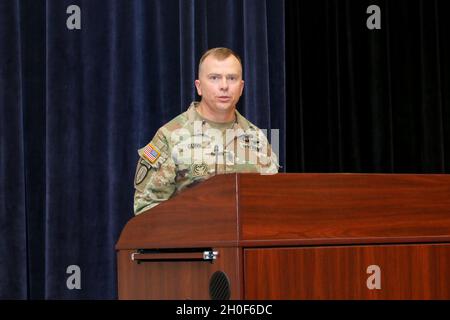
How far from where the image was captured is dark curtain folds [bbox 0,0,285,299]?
3678mm

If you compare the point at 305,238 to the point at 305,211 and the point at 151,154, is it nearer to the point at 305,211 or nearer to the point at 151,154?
the point at 305,211

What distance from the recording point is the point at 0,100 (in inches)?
145

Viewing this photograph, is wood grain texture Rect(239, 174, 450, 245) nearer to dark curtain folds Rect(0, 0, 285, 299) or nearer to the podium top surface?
the podium top surface

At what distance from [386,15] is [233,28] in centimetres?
90

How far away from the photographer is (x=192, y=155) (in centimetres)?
270

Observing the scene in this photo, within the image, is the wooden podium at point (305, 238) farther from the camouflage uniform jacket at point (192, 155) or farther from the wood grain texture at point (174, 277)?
the camouflage uniform jacket at point (192, 155)

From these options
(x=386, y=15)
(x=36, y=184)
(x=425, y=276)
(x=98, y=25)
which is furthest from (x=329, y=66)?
(x=425, y=276)

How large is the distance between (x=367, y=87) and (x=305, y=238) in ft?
8.14

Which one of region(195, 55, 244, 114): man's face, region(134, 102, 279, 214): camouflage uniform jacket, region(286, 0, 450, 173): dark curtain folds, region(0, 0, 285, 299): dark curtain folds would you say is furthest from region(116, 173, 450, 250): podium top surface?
region(286, 0, 450, 173): dark curtain folds

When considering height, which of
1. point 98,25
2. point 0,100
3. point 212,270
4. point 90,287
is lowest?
point 90,287

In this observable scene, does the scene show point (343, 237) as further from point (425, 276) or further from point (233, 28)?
point (233, 28)

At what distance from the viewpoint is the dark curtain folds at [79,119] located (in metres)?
3.68

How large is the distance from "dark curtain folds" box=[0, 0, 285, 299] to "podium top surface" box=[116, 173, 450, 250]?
59.5 inches

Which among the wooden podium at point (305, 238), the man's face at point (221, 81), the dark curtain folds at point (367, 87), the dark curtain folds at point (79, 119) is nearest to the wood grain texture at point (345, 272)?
the wooden podium at point (305, 238)
